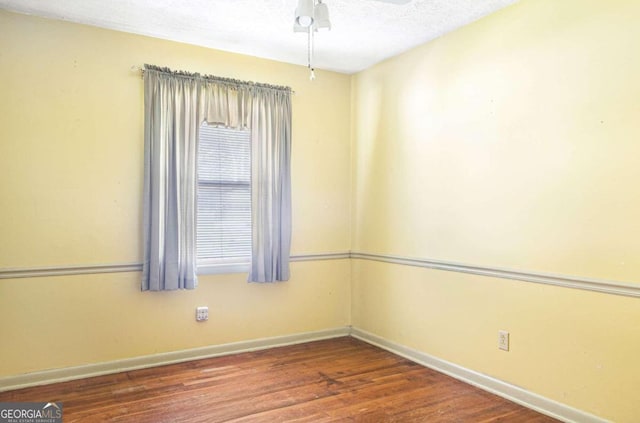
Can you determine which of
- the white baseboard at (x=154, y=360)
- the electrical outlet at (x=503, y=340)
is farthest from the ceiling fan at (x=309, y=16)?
the white baseboard at (x=154, y=360)

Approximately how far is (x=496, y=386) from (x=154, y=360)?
2.49 meters

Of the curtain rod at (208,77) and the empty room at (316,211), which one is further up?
the curtain rod at (208,77)

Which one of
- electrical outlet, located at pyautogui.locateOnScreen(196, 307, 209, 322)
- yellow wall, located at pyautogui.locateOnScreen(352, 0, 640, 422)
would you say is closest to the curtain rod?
yellow wall, located at pyautogui.locateOnScreen(352, 0, 640, 422)

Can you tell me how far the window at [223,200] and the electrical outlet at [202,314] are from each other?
308mm

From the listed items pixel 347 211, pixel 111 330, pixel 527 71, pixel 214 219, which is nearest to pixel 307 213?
pixel 347 211

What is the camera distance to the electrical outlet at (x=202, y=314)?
3.76 m

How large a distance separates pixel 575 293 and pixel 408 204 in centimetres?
149

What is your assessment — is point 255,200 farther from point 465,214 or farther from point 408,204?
point 465,214

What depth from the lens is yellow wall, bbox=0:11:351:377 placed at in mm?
3125

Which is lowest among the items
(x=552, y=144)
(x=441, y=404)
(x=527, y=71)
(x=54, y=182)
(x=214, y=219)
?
(x=441, y=404)

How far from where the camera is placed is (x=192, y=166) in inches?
143

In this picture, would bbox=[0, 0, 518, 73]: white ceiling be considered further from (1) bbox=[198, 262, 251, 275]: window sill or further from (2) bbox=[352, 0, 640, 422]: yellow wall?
(1) bbox=[198, 262, 251, 275]: window sill

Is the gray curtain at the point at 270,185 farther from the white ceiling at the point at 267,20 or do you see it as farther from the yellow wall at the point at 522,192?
the yellow wall at the point at 522,192

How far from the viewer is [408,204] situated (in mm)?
3822
